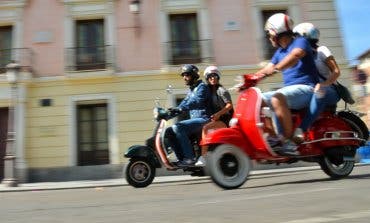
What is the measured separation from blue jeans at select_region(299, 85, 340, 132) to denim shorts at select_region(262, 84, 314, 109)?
0.24 feet

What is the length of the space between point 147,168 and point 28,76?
10.2 metres

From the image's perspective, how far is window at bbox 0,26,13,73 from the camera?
689 inches

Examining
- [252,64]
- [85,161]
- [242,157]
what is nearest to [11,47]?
[85,161]

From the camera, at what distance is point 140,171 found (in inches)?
313

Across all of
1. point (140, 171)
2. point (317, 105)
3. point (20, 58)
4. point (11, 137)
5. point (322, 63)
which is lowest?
point (140, 171)

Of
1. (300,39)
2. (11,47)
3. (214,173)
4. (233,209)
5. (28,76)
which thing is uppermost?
(11,47)

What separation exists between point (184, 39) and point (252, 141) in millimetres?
12427

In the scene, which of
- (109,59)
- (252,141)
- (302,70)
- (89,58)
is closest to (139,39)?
(109,59)

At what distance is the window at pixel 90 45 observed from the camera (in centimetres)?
1731

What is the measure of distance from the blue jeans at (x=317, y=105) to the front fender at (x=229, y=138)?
2.19 ft

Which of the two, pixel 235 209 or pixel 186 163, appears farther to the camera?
pixel 186 163

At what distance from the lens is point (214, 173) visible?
552 centimetres

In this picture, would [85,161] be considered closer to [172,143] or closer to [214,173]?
[172,143]

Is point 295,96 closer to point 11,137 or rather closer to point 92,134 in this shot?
point 11,137
